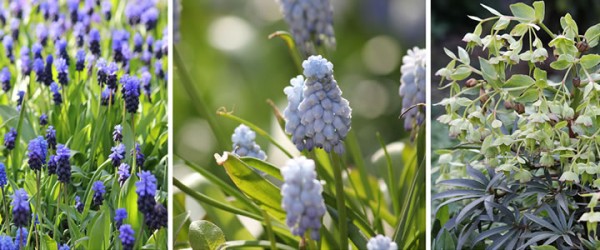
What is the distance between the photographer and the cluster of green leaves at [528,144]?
185 cm

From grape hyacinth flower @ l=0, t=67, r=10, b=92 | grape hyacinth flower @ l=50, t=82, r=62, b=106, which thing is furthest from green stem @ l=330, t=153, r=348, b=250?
grape hyacinth flower @ l=0, t=67, r=10, b=92

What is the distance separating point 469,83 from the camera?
1.94 m

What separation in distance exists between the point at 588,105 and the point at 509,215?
1.01ft

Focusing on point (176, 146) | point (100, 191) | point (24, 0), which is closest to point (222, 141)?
point (176, 146)

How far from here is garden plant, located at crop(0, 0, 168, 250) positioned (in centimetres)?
194

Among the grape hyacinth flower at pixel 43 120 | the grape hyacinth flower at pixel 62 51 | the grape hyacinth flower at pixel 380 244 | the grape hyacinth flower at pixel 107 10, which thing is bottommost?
the grape hyacinth flower at pixel 380 244

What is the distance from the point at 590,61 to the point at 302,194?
750 millimetres

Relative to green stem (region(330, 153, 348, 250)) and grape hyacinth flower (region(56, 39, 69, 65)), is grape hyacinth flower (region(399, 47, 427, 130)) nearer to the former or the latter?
Answer: green stem (region(330, 153, 348, 250))

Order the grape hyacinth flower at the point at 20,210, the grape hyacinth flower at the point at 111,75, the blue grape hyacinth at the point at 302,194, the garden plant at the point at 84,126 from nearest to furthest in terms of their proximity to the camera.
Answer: the blue grape hyacinth at the point at 302,194
the grape hyacinth flower at the point at 20,210
the garden plant at the point at 84,126
the grape hyacinth flower at the point at 111,75

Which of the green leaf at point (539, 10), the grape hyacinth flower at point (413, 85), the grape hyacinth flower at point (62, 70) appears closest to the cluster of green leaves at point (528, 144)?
the green leaf at point (539, 10)

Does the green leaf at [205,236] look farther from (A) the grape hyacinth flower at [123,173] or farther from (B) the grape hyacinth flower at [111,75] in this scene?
(B) the grape hyacinth flower at [111,75]

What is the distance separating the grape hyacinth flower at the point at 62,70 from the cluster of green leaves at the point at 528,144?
38.6 inches

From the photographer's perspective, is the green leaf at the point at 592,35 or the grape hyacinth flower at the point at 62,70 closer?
the green leaf at the point at 592,35

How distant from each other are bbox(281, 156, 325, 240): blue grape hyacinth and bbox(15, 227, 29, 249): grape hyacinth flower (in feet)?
2.07
